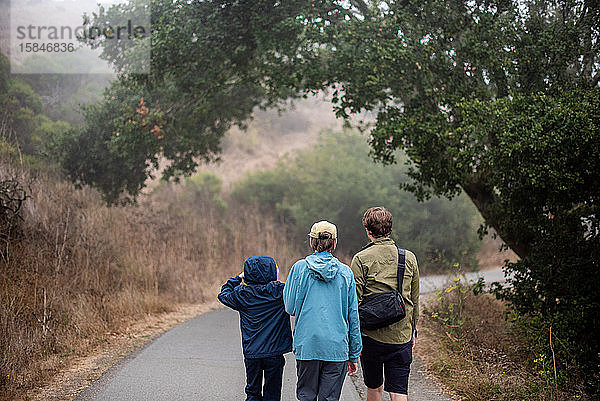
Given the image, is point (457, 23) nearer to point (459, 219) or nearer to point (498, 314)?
point (498, 314)

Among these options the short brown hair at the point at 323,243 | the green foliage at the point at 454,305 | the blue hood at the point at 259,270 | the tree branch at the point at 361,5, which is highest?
the tree branch at the point at 361,5

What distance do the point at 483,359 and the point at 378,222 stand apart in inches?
158

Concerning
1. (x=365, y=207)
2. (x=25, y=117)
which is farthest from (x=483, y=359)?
(x=365, y=207)

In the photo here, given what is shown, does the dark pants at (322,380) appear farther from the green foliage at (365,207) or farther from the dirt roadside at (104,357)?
the green foliage at (365,207)

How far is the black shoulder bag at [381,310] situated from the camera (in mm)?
4500

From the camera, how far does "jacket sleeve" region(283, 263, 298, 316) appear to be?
4.46 m

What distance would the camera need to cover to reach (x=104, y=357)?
27.2 feet

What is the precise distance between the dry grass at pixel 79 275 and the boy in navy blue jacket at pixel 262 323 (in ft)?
9.17

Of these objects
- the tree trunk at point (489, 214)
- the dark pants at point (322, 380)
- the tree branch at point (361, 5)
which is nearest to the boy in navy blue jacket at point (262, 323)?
the dark pants at point (322, 380)

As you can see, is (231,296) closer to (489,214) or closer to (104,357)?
(104,357)

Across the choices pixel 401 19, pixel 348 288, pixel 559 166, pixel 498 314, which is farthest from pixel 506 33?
pixel 348 288

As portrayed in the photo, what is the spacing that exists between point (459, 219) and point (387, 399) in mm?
23841

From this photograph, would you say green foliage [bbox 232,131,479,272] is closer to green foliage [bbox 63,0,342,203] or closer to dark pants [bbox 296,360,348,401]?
green foliage [bbox 63,0,342,203]

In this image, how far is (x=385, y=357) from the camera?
15.3 ft
